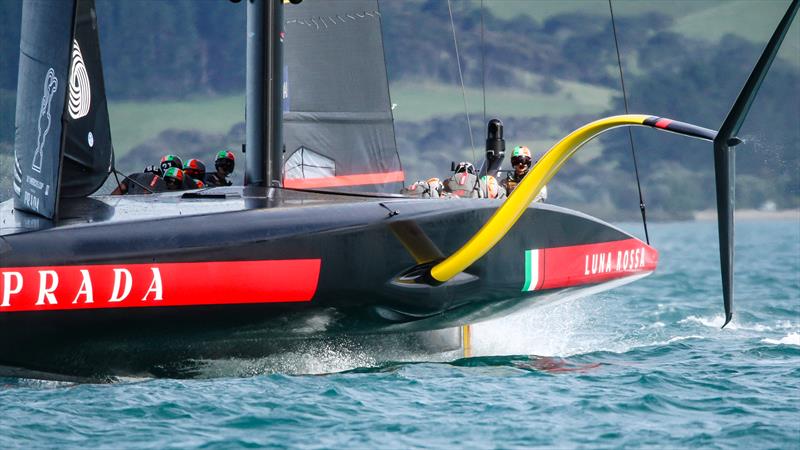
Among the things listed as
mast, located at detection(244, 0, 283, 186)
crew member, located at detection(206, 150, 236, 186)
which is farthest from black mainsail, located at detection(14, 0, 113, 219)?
crew member, located at detection(206, 150, 236, 186)

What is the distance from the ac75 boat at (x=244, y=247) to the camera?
502cm

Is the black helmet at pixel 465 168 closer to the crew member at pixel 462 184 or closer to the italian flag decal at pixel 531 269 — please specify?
the crew member at pixel 462 184

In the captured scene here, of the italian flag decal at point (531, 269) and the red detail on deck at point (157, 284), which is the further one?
the italian flag decal at point (531, 269)

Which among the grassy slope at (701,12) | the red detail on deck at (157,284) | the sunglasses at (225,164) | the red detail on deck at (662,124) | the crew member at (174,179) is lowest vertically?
the red detail on deck at (157,284)

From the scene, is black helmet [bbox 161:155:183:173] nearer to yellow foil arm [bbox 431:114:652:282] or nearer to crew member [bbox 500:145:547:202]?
crew member [bbox 500:145:547:202]

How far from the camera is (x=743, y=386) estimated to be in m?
5.65

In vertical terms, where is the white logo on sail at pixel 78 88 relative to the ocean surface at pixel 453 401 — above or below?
above

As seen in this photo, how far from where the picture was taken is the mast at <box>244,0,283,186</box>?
632 centimetres

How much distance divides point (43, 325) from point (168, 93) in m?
55.5

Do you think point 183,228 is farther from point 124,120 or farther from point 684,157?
point 684,157

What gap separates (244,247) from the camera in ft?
17.1

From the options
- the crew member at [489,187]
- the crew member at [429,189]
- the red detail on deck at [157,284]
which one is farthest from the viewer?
the crew member at [489,187]

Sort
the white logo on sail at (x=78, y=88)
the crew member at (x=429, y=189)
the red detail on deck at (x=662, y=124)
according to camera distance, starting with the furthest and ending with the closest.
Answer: the crew member at (x=429, y=189)
the white logo on sail at (x=78, y=88)
the red detail on deck at (x=662, y=124)

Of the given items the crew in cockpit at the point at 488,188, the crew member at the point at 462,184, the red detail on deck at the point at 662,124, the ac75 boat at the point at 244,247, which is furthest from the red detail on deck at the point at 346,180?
the red detail on deck at the point at 662,124
